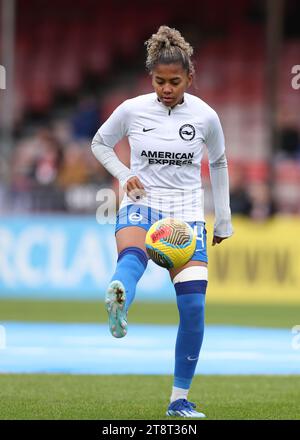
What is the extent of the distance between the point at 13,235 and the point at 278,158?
273 inches

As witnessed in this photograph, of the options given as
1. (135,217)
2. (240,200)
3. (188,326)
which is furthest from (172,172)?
(240,200)

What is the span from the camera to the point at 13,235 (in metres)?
18.8

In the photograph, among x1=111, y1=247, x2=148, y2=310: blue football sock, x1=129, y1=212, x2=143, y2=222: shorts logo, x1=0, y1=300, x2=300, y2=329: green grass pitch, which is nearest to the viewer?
x1=111, y1=247, x2=148, y2=310: blue football sock

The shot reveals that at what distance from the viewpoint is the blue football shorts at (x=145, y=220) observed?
25.4 ft

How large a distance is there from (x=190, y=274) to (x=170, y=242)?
14.8 inches

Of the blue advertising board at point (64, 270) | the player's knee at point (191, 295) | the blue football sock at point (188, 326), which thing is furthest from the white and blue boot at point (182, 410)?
the blue advertising board at point (64, 270)

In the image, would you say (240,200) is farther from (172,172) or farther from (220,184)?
(172,172)

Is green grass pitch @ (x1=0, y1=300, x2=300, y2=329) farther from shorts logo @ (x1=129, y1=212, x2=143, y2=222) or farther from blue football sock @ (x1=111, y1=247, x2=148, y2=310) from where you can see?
blue football sock @ (x1=111, y1=247, x2=148, y2=310)

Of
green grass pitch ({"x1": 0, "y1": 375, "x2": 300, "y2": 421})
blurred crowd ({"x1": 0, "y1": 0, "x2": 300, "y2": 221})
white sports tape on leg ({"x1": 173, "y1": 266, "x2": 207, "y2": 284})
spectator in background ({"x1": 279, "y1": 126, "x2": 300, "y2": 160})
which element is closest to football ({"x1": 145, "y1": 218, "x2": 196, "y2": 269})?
white sports tape on leg ({"x1": 173, "y1": 266, "x2": 207, "y2": 284})

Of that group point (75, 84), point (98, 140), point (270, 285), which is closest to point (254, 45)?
point (75, 84)

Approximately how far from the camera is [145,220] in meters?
7.79

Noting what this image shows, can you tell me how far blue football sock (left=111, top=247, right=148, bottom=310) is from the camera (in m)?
7.27

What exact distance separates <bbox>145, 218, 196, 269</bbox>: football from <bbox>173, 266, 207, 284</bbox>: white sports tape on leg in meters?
0.10

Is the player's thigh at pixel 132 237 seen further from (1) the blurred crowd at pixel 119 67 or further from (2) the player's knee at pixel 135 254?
(1) the blurred crowd at pixel 119 67
